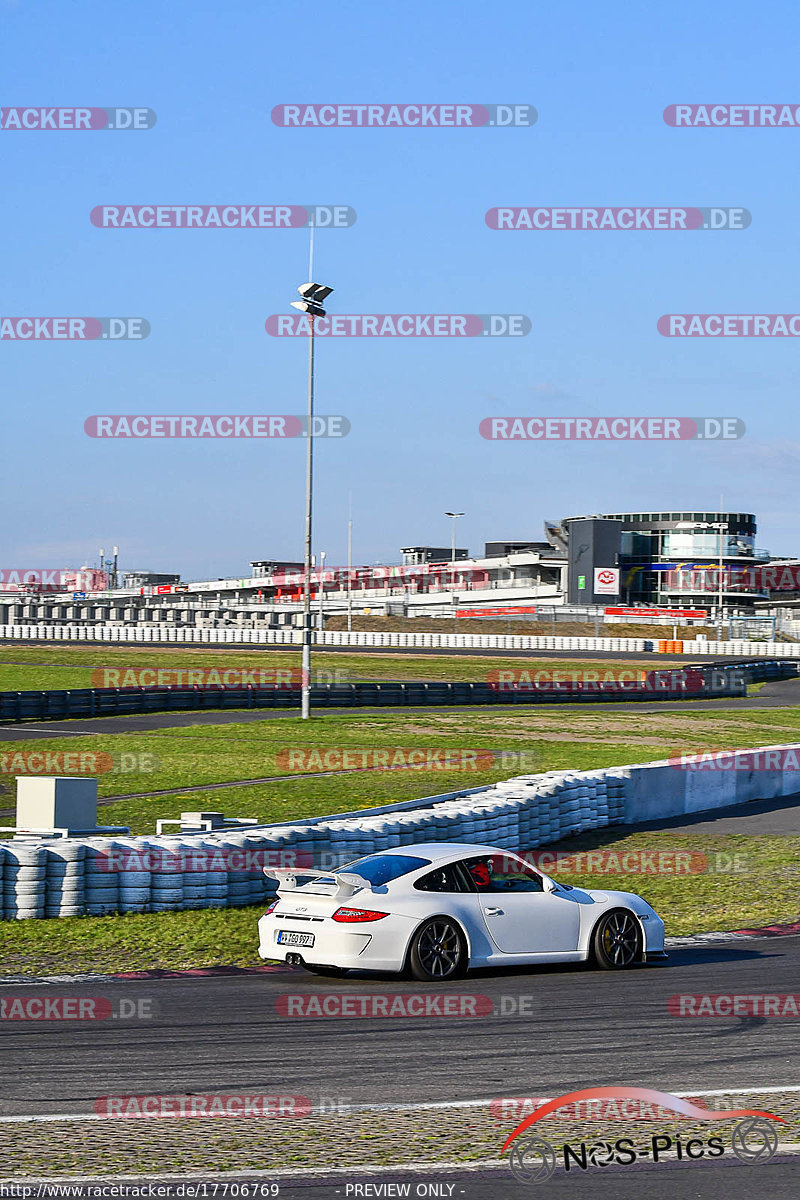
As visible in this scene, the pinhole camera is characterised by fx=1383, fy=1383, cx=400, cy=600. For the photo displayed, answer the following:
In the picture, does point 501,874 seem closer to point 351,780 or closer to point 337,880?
point 337,880

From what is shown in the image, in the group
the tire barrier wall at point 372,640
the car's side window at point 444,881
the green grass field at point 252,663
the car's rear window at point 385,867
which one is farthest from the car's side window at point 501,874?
the tire barrier wall at point 372,640

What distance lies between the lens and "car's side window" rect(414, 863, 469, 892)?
1165 cm

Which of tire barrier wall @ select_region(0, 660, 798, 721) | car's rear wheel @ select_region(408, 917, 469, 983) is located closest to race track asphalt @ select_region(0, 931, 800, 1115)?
car's rear wheel @ select_region(408, 917, 469, 983)

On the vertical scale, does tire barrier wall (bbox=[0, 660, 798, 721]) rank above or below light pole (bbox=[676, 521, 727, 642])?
below

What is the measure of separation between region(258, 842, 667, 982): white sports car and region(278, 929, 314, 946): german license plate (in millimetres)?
10

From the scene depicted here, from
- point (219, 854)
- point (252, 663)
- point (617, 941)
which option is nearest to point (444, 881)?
point (617, 941)

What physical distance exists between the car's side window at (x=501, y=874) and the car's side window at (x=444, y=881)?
12 centimetres

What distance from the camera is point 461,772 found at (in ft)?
90.5

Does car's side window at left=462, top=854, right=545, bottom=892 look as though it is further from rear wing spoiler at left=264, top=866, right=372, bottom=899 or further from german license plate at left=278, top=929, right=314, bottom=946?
german license plate at left=278, top=929, right=314, bottom=946

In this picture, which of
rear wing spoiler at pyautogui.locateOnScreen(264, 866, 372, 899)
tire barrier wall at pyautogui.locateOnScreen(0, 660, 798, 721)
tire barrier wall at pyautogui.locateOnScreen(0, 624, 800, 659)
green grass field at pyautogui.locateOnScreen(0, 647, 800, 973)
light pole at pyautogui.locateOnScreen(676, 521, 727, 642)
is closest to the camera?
rear wing spoiler at pyautogui.locateOnScreen(264, 866, 372, 899)

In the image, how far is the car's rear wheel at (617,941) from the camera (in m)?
12.3

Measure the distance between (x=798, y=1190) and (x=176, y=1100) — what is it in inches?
129

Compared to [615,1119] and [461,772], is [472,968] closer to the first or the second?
[615,1119]

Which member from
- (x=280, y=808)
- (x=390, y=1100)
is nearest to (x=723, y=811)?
(x=280, y=808)
